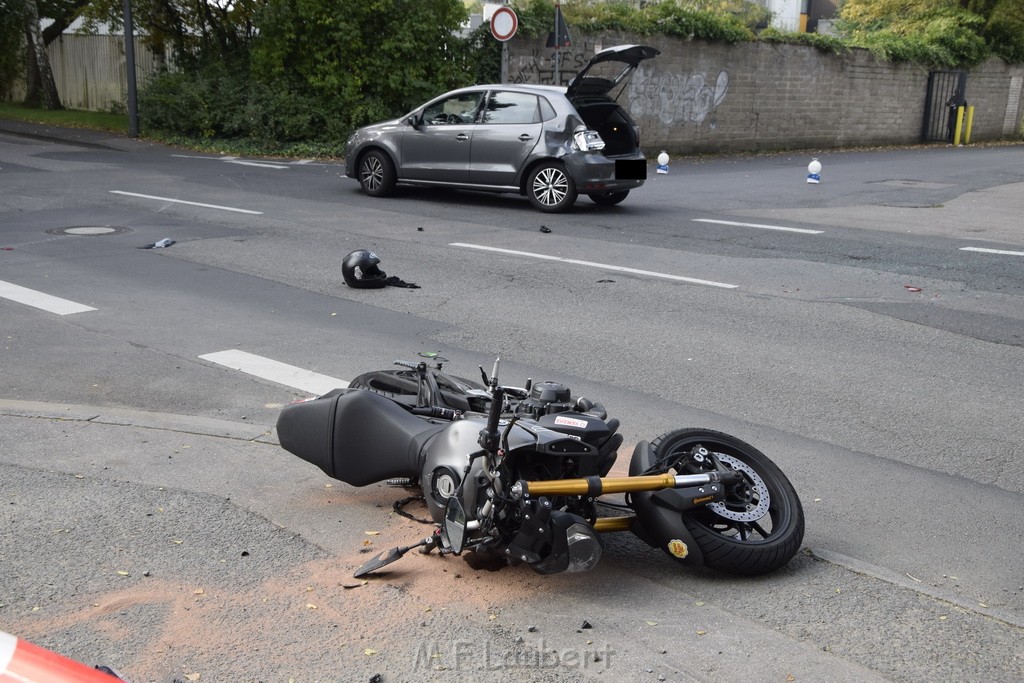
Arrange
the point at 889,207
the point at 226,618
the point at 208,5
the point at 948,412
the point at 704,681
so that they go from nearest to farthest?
1. the point at 704,681
2. the point at 226,618
3. the point at 948,412
4. the point at 889,207
5. the point at 208,5

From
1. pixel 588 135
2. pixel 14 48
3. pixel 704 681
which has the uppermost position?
pixel 14 48

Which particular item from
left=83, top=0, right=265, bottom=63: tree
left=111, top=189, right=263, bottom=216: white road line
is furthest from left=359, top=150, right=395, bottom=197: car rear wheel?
left=83, top=0, right=265, bottom=63: tree

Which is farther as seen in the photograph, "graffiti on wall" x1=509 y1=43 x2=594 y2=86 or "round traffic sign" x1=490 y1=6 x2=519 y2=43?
"graffiti on wall" x1=509 y1=43 x2=594 y2=86

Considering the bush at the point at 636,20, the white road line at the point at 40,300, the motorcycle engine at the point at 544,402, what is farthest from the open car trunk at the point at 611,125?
the motorcycle engine at the point at 544,402

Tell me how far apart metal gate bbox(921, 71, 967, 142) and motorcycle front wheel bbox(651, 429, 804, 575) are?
1388 inches

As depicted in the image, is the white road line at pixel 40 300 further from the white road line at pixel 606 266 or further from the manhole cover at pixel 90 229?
the white road line at pixel 606 266

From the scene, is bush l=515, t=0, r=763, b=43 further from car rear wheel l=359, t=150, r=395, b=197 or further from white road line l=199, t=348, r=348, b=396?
white road line l=199, t=348, r=348, b=396

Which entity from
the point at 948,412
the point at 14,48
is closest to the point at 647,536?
the point at 948,412

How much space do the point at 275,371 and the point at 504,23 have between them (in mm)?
17219

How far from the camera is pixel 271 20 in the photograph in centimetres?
2305

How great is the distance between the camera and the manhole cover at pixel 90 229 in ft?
40.3

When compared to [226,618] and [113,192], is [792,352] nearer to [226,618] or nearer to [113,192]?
[226,618]

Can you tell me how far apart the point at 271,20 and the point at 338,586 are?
21161 millimetres

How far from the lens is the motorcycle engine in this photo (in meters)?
4.40
